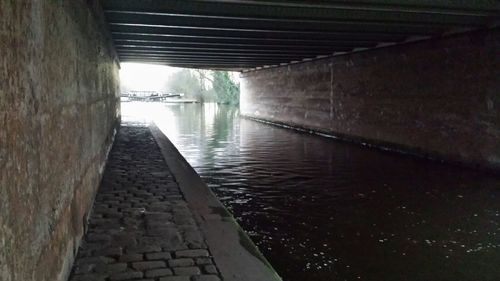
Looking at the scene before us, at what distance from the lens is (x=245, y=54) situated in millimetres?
18188

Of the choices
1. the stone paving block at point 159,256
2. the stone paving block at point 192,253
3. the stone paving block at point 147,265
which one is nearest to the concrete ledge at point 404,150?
the stone paving block at point 192,253

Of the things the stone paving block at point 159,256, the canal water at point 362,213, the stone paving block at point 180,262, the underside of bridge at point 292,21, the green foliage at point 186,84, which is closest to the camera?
the stone paving block at point 180,262

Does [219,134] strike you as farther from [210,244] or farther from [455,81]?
[210,244]

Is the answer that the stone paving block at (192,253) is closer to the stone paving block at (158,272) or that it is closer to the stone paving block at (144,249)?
the stone paving block at (144,249)

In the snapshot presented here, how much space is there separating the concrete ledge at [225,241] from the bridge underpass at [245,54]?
1211mm

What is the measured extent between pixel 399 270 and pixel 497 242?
1672mm

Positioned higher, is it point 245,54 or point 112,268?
point 245,54

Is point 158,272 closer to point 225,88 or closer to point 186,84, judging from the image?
point 225,88

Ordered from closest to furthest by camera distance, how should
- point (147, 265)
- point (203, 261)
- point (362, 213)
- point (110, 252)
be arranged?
point (147, 265) < point (203, 261) < point (110, 252) < point (362, 213)

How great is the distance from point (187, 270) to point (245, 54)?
15261mm

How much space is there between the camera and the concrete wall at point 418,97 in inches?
407

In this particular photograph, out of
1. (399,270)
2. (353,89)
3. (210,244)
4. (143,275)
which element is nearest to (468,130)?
(353,89)

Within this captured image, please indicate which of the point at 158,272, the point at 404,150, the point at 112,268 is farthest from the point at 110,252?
the point at 404,150

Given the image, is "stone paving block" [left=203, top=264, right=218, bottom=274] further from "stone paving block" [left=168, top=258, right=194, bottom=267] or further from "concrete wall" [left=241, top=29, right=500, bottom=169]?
"concrete wall" [left=241, top=29, right=500, bottom=169]
